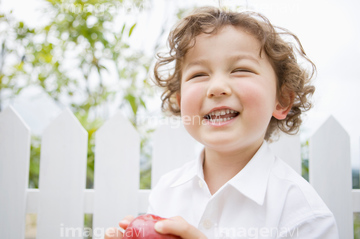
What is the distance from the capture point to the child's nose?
1.02 m

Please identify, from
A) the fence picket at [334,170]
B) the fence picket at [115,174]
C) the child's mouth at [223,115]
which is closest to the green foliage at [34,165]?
the fence picket at [115,174]

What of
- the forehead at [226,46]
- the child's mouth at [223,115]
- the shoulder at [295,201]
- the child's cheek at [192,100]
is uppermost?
the forehead at [226,46]

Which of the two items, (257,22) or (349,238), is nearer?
(257,22)

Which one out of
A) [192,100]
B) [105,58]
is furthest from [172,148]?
[105,58]

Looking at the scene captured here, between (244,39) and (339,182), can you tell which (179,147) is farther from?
(339,182)

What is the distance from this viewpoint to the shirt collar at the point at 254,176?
104 cm

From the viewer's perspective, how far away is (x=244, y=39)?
1109 mm

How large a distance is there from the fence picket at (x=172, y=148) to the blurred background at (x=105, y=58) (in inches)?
17.3

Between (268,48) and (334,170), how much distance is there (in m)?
0.73

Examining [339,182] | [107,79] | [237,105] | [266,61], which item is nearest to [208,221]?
[237,105]

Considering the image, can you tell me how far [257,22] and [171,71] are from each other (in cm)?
53

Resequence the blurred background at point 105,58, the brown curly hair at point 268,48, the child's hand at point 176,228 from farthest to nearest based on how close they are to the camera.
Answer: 1. the blurred background at point 105,58
2. the brown curly hair at point 268,48
3. the child's hand at point 176,228

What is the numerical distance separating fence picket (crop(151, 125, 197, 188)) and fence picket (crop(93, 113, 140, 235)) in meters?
0.11

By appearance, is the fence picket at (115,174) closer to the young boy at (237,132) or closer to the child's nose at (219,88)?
the young boy at (237,132)
